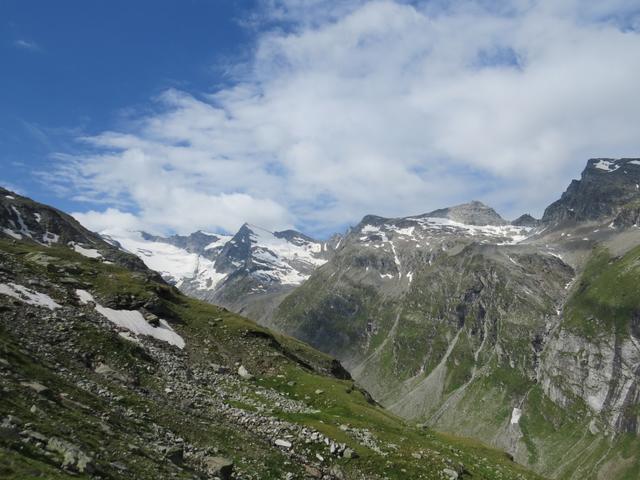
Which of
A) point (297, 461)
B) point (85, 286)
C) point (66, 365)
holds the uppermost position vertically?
point (85, 286)

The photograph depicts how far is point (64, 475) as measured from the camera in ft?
60.2

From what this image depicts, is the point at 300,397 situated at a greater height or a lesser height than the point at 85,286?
lesser

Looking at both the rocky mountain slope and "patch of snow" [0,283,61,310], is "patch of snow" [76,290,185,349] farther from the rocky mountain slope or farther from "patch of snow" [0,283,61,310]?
"patch of snow" [0,283,61,310]

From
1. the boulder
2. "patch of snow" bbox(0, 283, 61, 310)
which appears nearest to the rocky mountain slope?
the boulder

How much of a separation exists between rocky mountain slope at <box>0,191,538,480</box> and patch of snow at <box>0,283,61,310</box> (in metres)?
0.24

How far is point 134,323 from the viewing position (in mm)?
64562

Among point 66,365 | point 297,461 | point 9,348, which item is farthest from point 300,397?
point 9,348

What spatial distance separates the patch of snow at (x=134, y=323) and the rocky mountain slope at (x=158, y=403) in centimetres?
24

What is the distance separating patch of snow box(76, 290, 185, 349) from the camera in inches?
2467

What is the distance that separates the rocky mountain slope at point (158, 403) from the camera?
76.2 ft

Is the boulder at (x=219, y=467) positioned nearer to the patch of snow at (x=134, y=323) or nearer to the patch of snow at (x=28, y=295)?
the patch of snow at (x=28, y=295)

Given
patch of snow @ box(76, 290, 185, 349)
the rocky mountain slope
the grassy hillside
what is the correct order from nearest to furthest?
the grassy hillside, the rocky mountain slope, patch of snow @ box(76, 290, 185, 349)

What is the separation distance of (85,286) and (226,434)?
4461 cm

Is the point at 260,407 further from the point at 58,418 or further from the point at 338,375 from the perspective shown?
the point at 338,375
